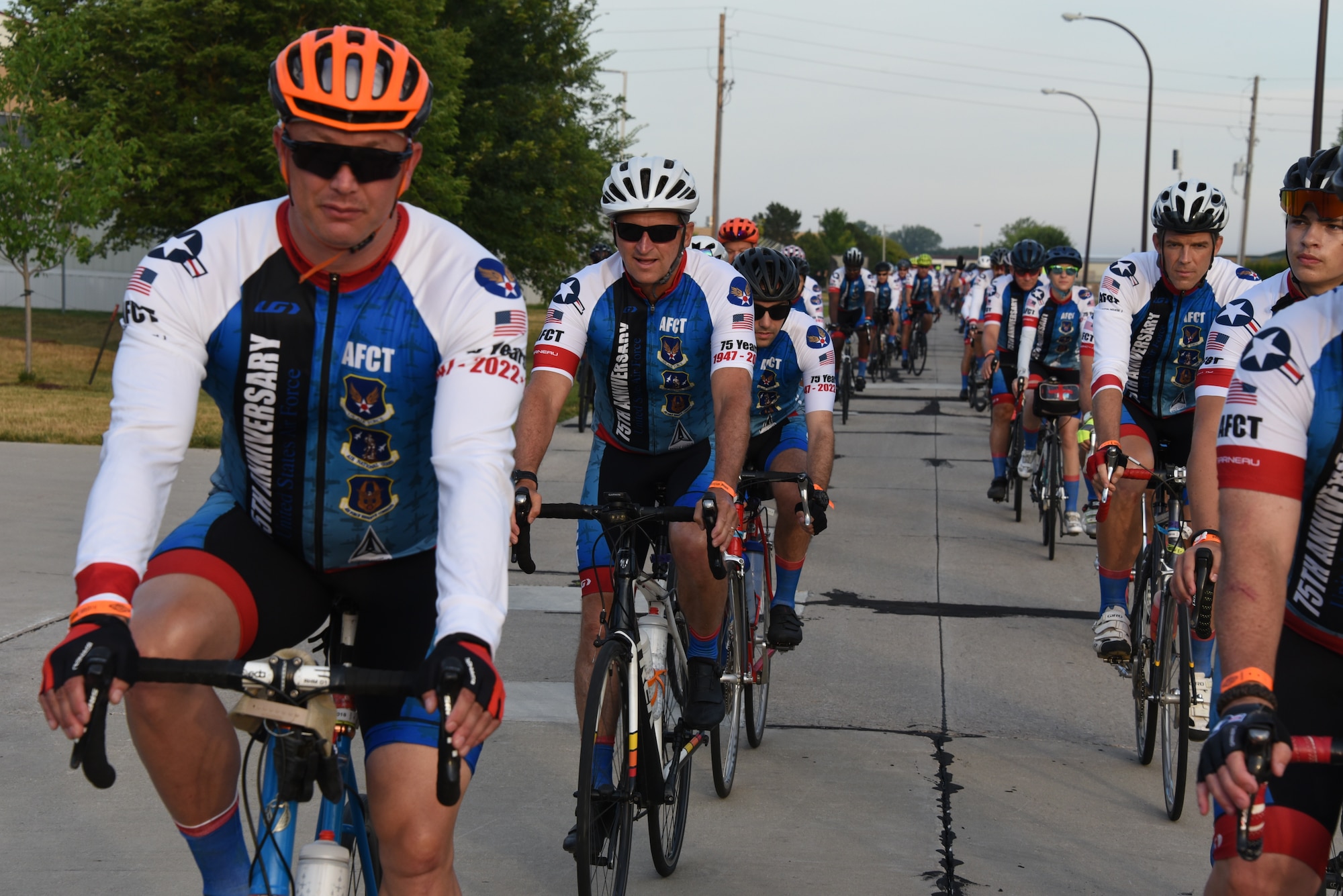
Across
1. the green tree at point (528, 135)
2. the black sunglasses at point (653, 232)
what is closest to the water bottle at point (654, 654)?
the black sunglasses at point (653, 232)

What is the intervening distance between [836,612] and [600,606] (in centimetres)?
425

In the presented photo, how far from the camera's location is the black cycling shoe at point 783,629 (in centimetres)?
655

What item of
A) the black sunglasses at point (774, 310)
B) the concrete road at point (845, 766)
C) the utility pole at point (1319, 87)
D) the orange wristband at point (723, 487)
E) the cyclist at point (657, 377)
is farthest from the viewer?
the utility pole at point (1319, 87)

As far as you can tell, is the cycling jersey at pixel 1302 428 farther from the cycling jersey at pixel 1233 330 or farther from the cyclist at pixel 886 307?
the cyclist at pixel 886 307

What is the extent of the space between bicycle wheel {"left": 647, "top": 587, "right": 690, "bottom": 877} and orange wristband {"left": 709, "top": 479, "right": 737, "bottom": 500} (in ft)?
1.70

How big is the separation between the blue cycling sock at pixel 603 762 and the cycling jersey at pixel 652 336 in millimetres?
1443

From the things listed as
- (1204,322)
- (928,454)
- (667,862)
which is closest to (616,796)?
(667,862)

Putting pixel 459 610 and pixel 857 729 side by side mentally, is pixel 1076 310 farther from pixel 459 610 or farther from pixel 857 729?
pixel 459 610

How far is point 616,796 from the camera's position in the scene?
4234 mm

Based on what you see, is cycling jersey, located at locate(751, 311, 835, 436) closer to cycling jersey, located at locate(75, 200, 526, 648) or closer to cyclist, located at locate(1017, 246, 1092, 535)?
cycling jersey, located at locate(75, 200, 526, 648)

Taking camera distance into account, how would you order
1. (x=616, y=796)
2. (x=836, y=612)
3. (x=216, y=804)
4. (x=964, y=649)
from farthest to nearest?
(x=836, y=612) → (x=964, y=649) → (x=616, y=796) → (x=216, y=804)

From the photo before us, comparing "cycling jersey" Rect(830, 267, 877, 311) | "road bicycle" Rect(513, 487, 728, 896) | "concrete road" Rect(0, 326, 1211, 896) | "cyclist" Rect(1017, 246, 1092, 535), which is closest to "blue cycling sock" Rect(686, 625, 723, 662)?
"road bicycle" Rect(513, 487, 728, 896)

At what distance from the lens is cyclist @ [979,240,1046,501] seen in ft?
41.0

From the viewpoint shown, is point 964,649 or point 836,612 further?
point 836,612
